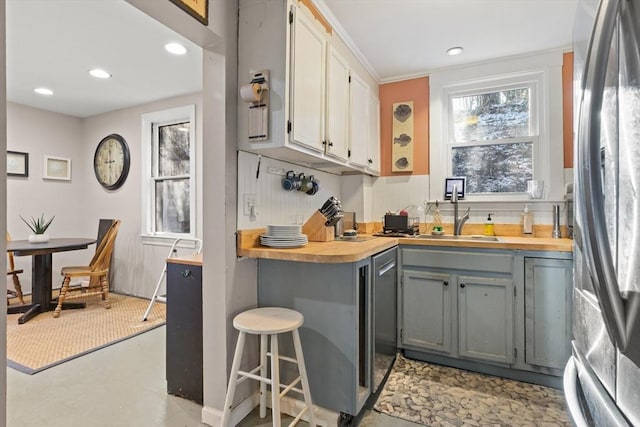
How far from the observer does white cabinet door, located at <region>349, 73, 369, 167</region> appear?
258 cm

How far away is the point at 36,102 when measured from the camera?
4027 mm

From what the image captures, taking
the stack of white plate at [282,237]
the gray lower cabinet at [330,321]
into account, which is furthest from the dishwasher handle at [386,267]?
the stack of white plate at [282,237]

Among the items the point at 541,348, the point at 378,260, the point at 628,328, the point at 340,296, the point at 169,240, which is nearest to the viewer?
the point at 628,328

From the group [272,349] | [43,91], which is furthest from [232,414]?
[43,91]

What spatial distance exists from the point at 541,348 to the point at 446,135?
6.23 feet

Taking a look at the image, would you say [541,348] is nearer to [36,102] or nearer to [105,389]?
[105,389]

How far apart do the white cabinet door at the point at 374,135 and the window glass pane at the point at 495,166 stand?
2.39 feet

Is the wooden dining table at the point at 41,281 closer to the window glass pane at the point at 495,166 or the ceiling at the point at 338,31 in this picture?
the ceiling at the point at 338,31

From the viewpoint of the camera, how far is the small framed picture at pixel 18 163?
402 cm

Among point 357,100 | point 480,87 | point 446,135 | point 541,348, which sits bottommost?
point 541,348

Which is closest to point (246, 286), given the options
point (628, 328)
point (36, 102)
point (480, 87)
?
point (628, 328)

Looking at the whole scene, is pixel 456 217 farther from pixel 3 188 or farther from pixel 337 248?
pixel 3 188

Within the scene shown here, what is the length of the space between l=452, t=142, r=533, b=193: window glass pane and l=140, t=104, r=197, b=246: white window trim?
2.88 meters

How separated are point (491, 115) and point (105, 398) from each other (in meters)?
3.65
